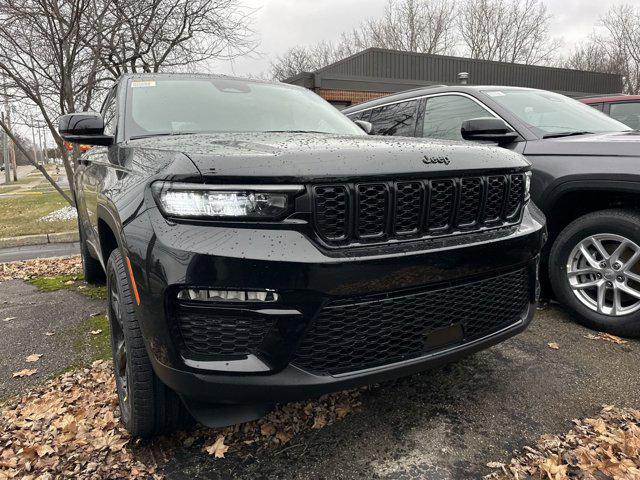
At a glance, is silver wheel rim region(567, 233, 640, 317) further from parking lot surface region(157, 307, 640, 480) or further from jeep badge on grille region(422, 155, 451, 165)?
jeep badge on grille region(422, 155, 451, 165)

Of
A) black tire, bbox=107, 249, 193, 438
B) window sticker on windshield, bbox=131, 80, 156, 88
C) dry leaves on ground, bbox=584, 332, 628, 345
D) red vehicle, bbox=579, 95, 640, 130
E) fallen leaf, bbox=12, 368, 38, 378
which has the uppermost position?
window sticker on windshield, bbox=131, 80, 156, 88

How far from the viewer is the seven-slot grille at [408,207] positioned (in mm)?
1631

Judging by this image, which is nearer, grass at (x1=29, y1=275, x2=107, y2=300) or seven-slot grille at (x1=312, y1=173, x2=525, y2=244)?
seven-slot grille at (x1=312, y1=173, x2=525, y2=244)

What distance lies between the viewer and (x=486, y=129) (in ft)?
10.8

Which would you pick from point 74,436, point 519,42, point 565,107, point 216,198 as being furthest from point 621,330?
point 519,42

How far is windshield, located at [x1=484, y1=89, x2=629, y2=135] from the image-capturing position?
372 centimetres

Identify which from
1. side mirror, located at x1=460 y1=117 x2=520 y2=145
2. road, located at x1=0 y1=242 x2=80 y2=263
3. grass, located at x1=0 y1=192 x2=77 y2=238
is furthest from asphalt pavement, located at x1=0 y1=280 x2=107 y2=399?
grass, located at x1=0 y1=192 x2=77 y2=238

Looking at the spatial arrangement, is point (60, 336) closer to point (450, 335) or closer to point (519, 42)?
point (450, 335)

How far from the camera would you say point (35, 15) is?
18.3ft

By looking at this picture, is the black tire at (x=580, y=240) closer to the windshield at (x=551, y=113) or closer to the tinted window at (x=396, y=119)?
the windshield at (x=551, y=113)

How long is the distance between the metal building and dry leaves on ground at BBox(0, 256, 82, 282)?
9.41 meters

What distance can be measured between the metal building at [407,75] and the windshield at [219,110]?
10750 millimetres

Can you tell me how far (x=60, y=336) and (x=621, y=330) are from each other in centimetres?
396

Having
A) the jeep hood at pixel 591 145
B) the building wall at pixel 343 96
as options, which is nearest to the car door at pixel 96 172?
the jeep hood at pixel 591 145
